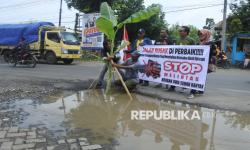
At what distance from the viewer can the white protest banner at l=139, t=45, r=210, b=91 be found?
9.02m

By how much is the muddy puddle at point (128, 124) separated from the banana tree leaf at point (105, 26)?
1.92 metres

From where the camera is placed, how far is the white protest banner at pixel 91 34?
2412 centimetres

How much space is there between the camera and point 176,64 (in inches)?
382

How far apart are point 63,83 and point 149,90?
2.99 m

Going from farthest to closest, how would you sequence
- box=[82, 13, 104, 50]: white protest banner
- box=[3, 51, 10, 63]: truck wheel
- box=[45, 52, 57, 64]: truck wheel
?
1. box=[82, 13, 104, 50]: white protest banner
2. box=[45, 52, 57, 64]: truck wheel
3. box=[3, 51, 10, 63]: truck wheel

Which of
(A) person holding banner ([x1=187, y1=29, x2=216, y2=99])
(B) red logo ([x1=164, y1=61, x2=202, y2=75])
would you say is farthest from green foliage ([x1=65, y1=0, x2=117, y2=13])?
(A) person holding banner ([x1=187, y1=29, x2=216, y2=99])

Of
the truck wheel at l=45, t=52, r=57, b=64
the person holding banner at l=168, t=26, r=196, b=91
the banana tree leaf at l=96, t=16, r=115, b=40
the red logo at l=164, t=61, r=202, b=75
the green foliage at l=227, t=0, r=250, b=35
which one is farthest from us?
the green foliage at l=227, t=0, r=250, b=35

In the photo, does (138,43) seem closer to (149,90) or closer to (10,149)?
(149,90)

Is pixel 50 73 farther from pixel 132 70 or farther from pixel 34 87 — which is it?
pixel 132 70

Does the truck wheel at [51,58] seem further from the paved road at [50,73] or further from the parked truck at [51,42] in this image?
the paved road at [50,73]

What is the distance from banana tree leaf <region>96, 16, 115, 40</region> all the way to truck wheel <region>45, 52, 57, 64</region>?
499 inches

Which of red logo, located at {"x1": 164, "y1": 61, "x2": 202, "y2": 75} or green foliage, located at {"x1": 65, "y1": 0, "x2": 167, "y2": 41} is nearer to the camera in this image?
red logo, located at {"x1": 164, "y1": 61, "x2": 202, "y2": 75}

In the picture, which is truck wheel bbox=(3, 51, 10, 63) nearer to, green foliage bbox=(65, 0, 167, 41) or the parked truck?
the parked truck

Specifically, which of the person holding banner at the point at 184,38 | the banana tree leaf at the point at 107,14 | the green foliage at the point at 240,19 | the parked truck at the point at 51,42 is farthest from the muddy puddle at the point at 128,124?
the green foliage at the point at 240,19
